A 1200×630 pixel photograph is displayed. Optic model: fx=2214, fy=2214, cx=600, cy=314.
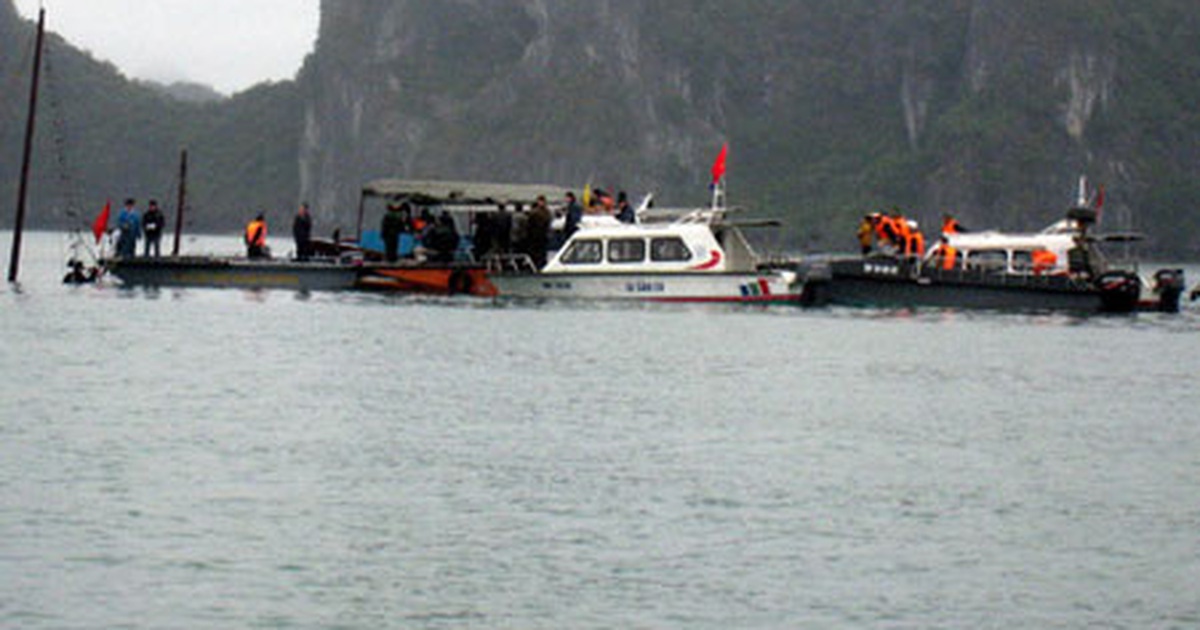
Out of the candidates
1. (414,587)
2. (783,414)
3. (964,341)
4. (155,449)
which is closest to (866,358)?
(964,341)

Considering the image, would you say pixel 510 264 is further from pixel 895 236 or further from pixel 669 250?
pixel 895 236

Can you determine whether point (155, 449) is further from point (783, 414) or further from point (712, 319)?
point (712, 319)

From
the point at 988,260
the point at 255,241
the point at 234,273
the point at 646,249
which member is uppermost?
the point at 988,260

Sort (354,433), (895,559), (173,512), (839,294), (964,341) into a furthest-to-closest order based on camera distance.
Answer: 1. (839,294)
2. (964,341)
3. (354,433)
4. (173,512)
5. (895,559)

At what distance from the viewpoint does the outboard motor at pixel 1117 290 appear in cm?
5303

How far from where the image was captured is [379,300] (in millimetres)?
56156

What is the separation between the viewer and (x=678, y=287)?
169ft

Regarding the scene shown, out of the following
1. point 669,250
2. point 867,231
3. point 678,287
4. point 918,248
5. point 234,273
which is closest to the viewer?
point 669,250


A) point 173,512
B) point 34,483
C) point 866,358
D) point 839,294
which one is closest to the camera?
point 173,512

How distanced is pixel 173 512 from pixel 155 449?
4461 millimetres

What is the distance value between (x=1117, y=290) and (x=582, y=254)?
1292cm

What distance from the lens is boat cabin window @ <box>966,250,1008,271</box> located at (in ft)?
174

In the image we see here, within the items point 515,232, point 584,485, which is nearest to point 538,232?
point 515,232

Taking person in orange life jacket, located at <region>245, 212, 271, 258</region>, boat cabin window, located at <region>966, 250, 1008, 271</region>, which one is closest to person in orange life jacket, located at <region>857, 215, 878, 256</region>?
boat cabin window, located at <region>966, 250, 1008, 271</region>
